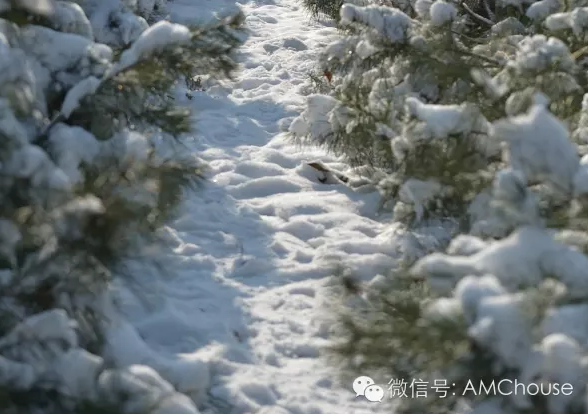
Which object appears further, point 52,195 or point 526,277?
point 52,195

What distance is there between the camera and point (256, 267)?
10.7 ft

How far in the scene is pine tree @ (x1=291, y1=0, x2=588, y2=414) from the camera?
138 centimetres

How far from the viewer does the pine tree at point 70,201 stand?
1667 mm

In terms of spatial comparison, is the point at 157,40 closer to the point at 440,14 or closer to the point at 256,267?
the point at 256,267

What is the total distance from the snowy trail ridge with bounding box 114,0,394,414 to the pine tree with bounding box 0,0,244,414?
309 millimetres

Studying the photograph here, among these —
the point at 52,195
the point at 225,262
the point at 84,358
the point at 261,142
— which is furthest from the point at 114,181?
the point at 261,142

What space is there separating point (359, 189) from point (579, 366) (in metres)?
2.65

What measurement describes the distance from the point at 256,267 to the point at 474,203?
138cm

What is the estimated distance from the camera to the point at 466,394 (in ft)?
5.64

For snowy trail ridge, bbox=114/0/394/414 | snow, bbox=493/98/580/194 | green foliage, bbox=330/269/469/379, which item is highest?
snow, bbox=493/98/580/194

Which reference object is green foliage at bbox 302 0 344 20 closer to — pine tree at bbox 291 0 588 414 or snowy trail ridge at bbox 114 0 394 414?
snowy trail ridge at bbox 114 0 394 414

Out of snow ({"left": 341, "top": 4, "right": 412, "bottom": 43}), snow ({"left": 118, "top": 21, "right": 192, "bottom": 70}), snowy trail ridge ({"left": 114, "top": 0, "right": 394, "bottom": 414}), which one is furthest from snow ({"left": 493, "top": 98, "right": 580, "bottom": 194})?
snow ({"left": 341, "top": 4, "right": 412, "bottom": 43})

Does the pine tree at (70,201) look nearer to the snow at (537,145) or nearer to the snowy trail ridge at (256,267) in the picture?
the snowy trail ridge at (256,267)

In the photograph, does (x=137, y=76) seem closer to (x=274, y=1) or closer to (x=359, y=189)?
(x=359, y=189)
